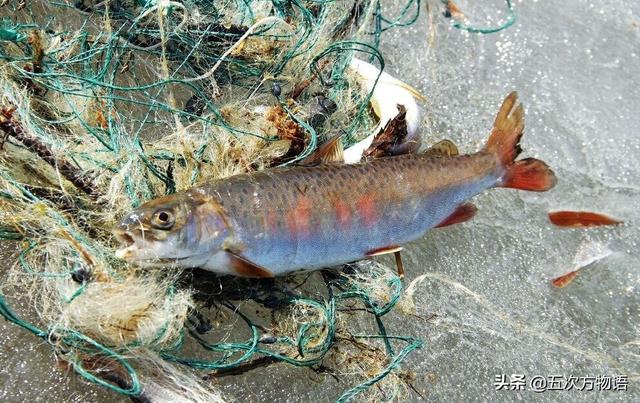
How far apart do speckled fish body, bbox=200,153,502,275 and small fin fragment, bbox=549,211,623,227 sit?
0.70 meters

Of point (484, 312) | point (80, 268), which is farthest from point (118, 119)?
point (484, 312)

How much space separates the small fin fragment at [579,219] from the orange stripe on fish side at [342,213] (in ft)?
5.20

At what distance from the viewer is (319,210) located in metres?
2.77

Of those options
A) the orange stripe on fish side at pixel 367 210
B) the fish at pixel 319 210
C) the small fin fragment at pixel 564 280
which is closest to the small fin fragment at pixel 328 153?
the fish at pixel 319 210

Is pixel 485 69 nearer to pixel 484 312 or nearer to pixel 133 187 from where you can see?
pixel 484 312

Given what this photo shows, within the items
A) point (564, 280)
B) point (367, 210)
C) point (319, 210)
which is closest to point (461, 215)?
point (367, 210)

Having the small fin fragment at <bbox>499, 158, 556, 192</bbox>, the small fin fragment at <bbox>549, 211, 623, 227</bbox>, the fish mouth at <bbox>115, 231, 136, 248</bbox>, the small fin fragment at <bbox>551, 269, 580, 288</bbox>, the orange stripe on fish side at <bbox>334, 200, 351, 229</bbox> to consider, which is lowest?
the small fin fragment at <bbox>551, 269, 580, 288</bbox>

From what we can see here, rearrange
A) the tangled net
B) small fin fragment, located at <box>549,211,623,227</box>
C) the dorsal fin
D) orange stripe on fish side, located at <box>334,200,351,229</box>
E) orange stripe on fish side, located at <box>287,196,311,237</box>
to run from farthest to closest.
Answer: small fin fragment, located at <box>549,211,623,227</box>, the dorsal fin, orange stripe on fish side, located at <box>334,200,351,229</box>, orange stripe on fish side, located at <box>287,196,311,237</box>, the tangled net

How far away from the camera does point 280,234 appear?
2.66m

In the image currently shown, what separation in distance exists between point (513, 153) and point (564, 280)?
835mm

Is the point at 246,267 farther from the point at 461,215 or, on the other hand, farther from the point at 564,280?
the point at 564,280

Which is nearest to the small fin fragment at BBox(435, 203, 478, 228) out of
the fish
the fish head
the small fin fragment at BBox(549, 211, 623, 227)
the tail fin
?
the fish

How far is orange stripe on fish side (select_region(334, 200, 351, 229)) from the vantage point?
2.81m

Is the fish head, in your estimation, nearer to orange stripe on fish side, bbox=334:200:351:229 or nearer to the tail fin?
orange stripe on fish side, bbox=334:200:351:229
